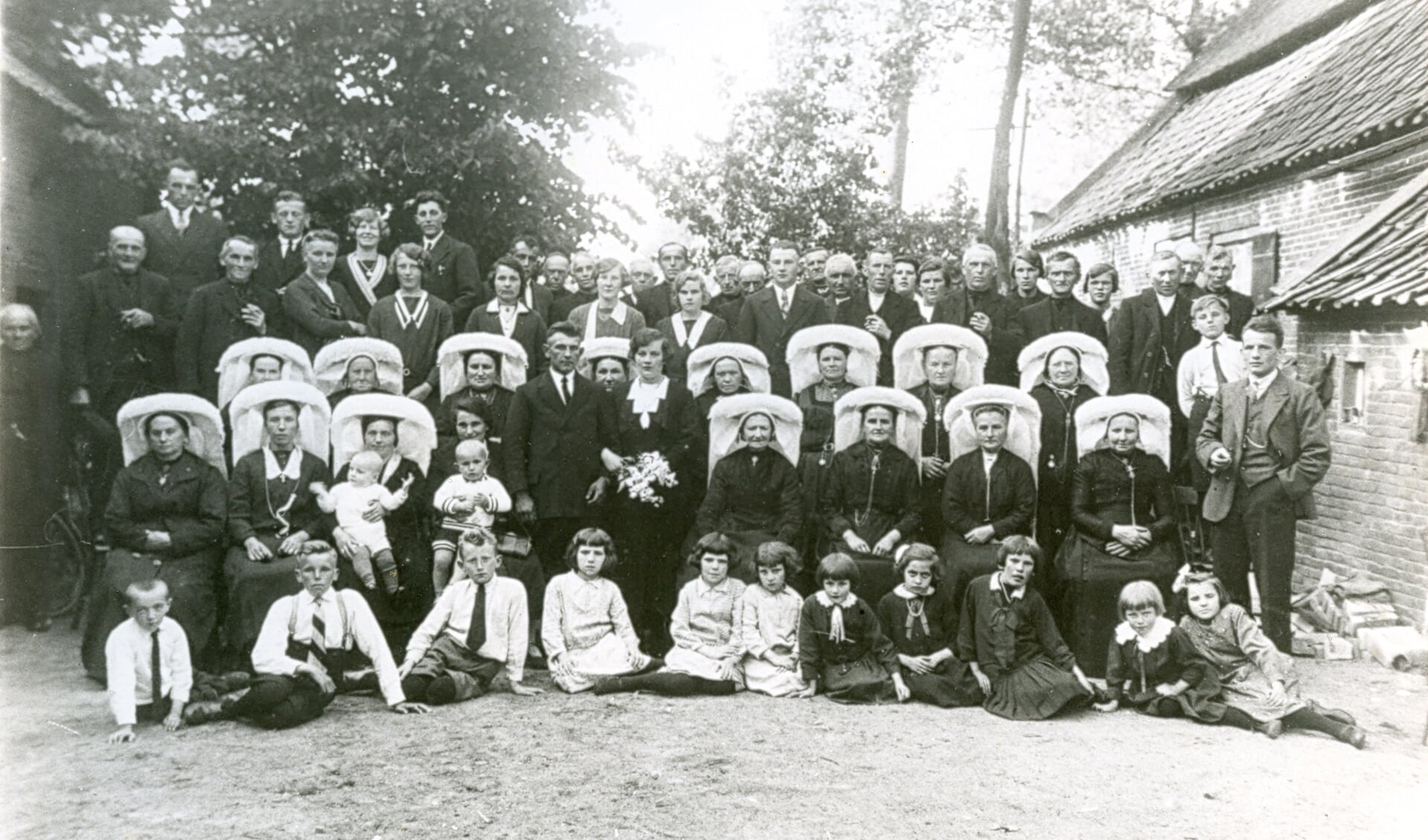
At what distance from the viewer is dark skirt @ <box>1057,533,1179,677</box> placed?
6137 millimetres

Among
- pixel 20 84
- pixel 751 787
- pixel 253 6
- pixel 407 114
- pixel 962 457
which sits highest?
pixel 253 6

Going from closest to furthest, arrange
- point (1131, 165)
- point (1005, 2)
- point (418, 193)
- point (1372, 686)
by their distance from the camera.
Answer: point (1372, 686)
point (418, 193)
point (1005, 2)
point (1131, 165)

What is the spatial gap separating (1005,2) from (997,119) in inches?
56.7

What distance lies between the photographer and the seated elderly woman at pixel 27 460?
6215 mm

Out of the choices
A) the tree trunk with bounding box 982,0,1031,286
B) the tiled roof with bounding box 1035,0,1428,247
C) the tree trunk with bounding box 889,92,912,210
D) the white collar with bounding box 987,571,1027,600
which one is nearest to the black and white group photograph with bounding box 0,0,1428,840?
the white collar with bounding box 987,571,1027,600

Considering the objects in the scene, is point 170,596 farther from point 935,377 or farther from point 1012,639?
point 935,377

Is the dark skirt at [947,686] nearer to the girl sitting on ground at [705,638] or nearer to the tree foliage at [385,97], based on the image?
the girl sitting on ground at [705,638]

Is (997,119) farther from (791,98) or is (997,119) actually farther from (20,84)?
(20,84)

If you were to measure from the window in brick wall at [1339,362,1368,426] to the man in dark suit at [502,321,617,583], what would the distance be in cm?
526

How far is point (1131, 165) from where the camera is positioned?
1695cm

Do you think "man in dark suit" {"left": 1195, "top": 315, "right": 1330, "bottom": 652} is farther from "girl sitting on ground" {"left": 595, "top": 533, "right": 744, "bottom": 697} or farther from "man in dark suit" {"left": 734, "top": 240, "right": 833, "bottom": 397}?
"girl sitting on ground" {"left": 595, "top": 533, "right": 744, "bottom": 697}

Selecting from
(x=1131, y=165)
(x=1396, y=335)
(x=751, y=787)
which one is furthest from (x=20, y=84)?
(x=1131, y=165)

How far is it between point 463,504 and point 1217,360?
15.4 ft

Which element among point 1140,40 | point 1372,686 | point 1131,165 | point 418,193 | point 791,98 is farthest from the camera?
point 1140,40
